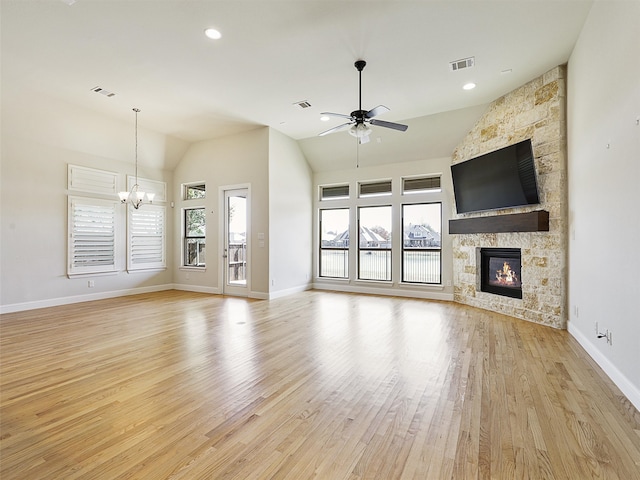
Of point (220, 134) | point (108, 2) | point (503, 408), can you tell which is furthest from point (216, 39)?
point (503, 408)

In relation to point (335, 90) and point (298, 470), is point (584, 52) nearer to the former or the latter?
point (335, 90)

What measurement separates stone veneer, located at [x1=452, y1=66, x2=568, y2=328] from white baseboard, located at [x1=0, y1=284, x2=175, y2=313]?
7514 millimetres

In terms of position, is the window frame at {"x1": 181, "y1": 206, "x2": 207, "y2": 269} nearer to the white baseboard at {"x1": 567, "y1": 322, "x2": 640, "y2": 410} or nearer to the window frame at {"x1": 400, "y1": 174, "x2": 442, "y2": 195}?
the window frame at {"x1": 400, "y1": 174, "x2": 442, "y2": 195}

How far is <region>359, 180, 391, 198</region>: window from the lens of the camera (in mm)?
7668

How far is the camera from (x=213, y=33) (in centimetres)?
371

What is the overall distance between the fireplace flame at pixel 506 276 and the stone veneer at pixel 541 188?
32 cm

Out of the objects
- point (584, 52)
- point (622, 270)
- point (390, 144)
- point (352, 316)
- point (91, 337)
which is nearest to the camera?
point (622, 270)

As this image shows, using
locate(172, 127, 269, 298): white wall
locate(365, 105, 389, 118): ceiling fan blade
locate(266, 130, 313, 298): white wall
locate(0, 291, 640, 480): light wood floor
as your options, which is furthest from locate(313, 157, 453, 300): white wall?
locate(365, 105, 389, 118): ceiling fan blade

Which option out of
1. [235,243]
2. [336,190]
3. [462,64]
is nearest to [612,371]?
[462,64]

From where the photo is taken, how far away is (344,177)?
811 cm

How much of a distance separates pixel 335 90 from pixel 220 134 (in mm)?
3403

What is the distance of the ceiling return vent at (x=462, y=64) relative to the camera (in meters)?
4.29

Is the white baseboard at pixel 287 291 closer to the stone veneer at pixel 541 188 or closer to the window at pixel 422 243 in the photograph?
the window at pixel 422 243

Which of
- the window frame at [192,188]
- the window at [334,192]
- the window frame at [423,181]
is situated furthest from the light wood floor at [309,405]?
the window at [334,192]
